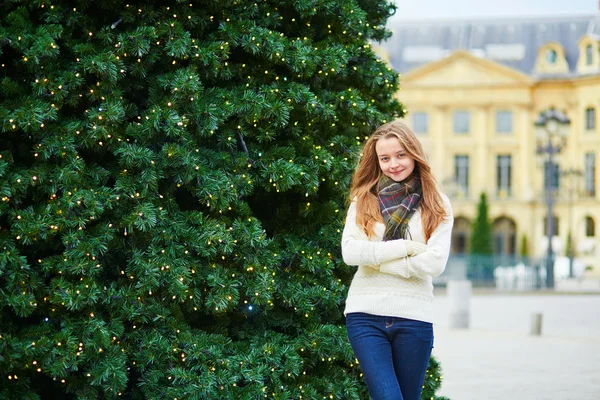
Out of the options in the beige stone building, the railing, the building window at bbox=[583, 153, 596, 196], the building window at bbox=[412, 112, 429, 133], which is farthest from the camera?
the building window at bbox=[412, 112, 429, 133]

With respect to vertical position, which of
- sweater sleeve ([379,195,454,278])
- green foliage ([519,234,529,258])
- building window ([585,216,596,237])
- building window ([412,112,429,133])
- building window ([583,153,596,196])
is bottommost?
sweater sleeve ([379,195,454,278])

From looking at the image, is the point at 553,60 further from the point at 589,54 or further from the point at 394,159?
the point at 394,159

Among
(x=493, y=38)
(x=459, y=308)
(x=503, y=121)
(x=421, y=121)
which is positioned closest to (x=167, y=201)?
(x=459, y=308)

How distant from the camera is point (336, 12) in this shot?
5738mm

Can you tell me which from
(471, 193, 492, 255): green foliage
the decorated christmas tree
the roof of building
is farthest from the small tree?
the decorated christmas tree

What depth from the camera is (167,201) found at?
5.20 metres

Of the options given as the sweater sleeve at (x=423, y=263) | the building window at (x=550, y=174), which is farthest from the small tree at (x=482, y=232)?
the sweater sleeve at (x=423, y=263)

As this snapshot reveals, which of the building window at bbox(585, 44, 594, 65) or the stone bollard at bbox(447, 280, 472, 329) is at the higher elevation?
the building window at bbox(585, 44, 594, 65)

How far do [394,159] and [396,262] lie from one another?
18.5 inches

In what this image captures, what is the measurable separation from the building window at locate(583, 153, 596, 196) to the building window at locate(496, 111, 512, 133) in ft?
17.9

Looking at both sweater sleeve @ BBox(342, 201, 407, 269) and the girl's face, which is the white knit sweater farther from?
the girl's face

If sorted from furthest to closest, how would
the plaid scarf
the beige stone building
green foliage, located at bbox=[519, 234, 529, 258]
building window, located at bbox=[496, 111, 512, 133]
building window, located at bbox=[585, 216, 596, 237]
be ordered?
1. building window, located at bbox=[496, 111, 512, 133]
2. the beige stone building
3. building window, located at bbox=[585, 216, 596, 237]
4. green foliage, located at bbox=[519, 234, 529, 258]
5. the plaid scarf

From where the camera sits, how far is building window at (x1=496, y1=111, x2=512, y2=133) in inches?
2549

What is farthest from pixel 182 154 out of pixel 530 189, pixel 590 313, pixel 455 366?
pixel 530 189
